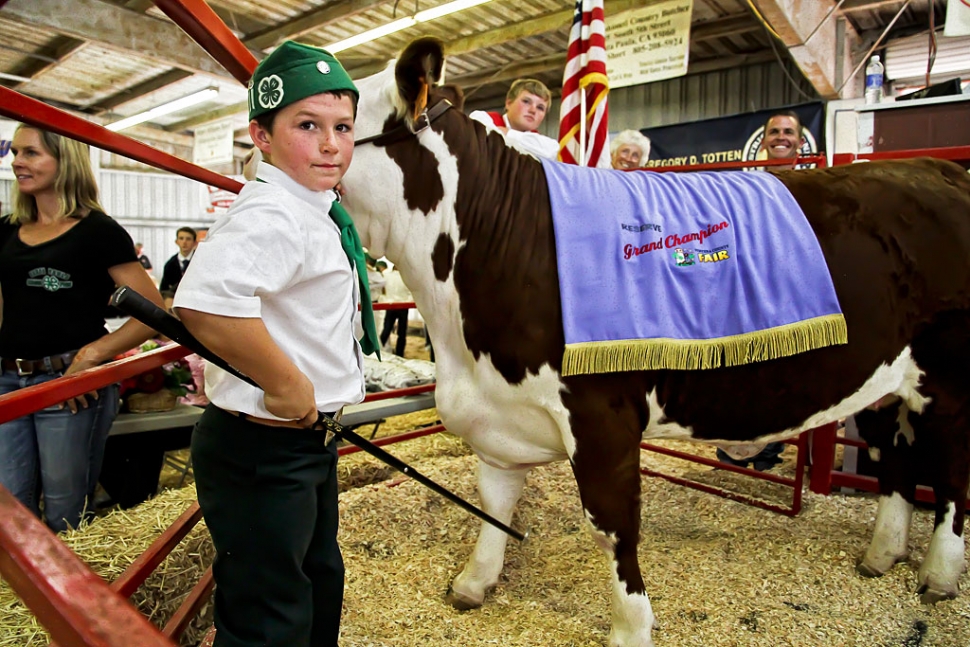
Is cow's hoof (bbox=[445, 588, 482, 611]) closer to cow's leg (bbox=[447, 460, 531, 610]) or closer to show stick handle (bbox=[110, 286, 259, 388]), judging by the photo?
cow's leg (bbox=[447, 460, 531, 610])

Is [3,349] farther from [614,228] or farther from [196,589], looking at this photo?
[614,228]

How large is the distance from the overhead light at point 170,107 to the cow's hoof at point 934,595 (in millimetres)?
10356

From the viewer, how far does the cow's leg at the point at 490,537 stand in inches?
91.6

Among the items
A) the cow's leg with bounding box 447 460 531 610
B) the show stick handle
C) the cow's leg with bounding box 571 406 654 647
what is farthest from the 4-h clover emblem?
the cow's leg with bounding box 447 460 531 610

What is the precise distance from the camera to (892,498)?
2605mm

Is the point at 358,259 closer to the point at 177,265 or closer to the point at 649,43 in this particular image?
the point at 649,43

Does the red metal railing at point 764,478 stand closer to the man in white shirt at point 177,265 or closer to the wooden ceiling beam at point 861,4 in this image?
the man in white shirt at point 177,265

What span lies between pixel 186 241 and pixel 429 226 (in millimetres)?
6922

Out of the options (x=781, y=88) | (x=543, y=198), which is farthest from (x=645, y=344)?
(x=781, y=88)

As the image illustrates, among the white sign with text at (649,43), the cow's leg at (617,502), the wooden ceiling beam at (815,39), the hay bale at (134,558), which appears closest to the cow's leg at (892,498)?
the cow's leg at (617,502)

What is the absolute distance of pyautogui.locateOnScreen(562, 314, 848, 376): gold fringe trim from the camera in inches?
70.7

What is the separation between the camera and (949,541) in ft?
7.87

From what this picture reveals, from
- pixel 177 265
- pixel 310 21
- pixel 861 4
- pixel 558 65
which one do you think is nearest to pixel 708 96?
pixel 558 65

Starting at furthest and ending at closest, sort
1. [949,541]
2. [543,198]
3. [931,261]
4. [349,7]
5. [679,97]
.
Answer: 1. [679,97]
2. [349,7]
3. [949,541]
4. [931,261]
5. [543,198]
